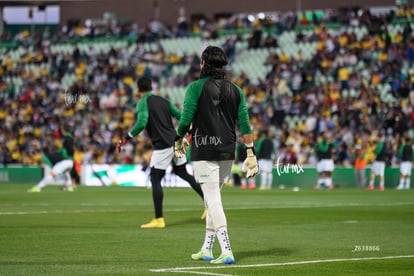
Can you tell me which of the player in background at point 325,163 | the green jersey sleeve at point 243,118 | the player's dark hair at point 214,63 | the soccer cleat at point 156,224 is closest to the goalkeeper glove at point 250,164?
the green jersey sleeve at point 243,118

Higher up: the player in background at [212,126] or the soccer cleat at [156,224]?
the player in background at [212,126]

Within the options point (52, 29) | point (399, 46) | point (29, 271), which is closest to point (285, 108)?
point (399, 46)

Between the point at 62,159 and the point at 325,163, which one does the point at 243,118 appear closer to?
the point at 62,159

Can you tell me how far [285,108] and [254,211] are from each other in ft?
77.4

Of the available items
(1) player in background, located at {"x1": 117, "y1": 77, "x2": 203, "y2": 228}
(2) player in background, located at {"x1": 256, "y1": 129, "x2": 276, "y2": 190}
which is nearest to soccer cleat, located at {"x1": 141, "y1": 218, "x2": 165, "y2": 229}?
(1) player in background, located at {"x1": 117, "y1": 77, "x2": 203, "y2": 228}

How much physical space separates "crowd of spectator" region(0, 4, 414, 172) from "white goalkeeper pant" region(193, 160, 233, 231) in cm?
2977

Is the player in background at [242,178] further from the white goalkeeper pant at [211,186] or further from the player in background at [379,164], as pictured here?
the white goalkeeper pant at [211,186]

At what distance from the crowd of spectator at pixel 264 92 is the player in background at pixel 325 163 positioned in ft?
5.49

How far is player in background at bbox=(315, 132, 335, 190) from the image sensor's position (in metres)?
39.6

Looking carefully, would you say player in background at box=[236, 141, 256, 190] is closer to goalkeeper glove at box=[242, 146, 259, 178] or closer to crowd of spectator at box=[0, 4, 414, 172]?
crowd of spectator at box=[0, 4, 414, 172]

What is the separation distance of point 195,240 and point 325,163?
2545 centimetres

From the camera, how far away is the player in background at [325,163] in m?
39.6

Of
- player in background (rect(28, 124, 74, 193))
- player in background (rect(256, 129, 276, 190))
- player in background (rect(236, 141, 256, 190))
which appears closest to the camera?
player in background (rect(28, 124, 74, 193))

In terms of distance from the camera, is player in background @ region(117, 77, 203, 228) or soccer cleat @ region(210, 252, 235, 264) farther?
player in background @ region(117, 77, 203, 228)
